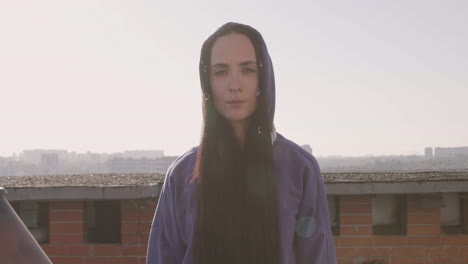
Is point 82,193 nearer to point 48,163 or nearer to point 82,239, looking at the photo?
point 82,239

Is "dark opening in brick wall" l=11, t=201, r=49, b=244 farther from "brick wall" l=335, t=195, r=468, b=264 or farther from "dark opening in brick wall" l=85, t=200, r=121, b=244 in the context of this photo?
"brick wall" l=335, t=195, r=468, b=264

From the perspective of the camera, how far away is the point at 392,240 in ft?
18.2

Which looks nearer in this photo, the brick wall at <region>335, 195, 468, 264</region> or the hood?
the hood

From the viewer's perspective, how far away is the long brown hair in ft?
6.25

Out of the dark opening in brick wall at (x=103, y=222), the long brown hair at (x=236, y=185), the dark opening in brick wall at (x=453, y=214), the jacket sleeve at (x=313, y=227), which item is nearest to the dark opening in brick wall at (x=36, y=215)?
the dark opening in brick wall at (x=103, y=222)

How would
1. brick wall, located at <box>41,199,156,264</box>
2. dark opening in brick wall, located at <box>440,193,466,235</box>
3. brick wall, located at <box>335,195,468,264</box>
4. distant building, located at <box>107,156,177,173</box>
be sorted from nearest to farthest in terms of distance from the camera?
brick wall, located at <box>41,199,156,264</box>, brick wall, located at <box>335,195,468,264</box>, dark opening in brick wall, located at <box>440,193,466,235</box>, distant building, located at <box>107,156,177,173</box>

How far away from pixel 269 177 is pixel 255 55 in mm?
522

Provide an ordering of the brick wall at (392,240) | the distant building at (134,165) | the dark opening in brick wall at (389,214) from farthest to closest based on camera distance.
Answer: the distant building at (134,165), the dark opening in brick wall at (389,214), the brick wall at (392,240)

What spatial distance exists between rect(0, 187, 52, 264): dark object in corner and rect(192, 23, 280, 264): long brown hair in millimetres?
1173

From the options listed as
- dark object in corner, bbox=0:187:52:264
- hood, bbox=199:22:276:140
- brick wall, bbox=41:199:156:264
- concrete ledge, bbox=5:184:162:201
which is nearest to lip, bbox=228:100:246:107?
hood, bbox=199:22:276:140

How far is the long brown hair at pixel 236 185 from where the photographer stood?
1.91 meters

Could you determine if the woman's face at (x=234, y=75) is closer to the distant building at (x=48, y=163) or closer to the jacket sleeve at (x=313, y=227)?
the jacket sleeve at (x=313, y=227)

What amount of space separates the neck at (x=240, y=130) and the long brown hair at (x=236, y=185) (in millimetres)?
22

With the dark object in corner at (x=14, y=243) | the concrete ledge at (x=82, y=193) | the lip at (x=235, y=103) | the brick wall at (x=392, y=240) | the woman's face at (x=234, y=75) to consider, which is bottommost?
the brick wall at (x=392, y=240)
